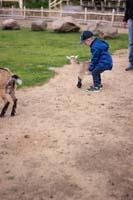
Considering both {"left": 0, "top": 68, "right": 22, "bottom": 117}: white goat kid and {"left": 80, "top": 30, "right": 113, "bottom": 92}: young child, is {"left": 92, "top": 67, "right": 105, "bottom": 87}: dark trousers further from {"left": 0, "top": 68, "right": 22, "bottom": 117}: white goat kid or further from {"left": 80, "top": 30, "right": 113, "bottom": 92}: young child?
{"left": 0, "top": 68, "right": 22, "bottom": 117}: white goat kid

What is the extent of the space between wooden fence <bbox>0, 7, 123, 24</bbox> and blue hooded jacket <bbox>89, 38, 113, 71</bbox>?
59.0 feet

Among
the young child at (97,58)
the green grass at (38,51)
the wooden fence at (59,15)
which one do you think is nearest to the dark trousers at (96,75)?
the young child at (97,58)

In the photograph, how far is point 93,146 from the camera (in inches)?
244

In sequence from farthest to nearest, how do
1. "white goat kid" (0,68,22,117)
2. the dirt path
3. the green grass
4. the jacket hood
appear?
the green grass → the jacket hood → "white goat kid" (0,68,22,117) → the dirt path

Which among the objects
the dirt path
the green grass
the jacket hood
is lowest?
the dirt path

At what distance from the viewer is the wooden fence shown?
27406 mm

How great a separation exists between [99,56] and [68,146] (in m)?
3.59

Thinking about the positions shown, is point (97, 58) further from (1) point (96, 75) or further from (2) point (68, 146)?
(2) point (68, 146)

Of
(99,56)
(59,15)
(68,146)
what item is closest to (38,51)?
(99,56)

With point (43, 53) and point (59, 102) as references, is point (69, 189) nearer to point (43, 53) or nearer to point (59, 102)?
point (59, 102)

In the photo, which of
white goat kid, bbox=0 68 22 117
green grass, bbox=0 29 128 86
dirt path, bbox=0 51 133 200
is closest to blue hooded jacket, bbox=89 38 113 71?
dirt path, bbox=0 51 133 200

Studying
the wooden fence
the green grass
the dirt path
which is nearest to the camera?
the dirt path

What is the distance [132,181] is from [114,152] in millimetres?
865

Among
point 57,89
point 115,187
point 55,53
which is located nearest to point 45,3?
point 55,53
